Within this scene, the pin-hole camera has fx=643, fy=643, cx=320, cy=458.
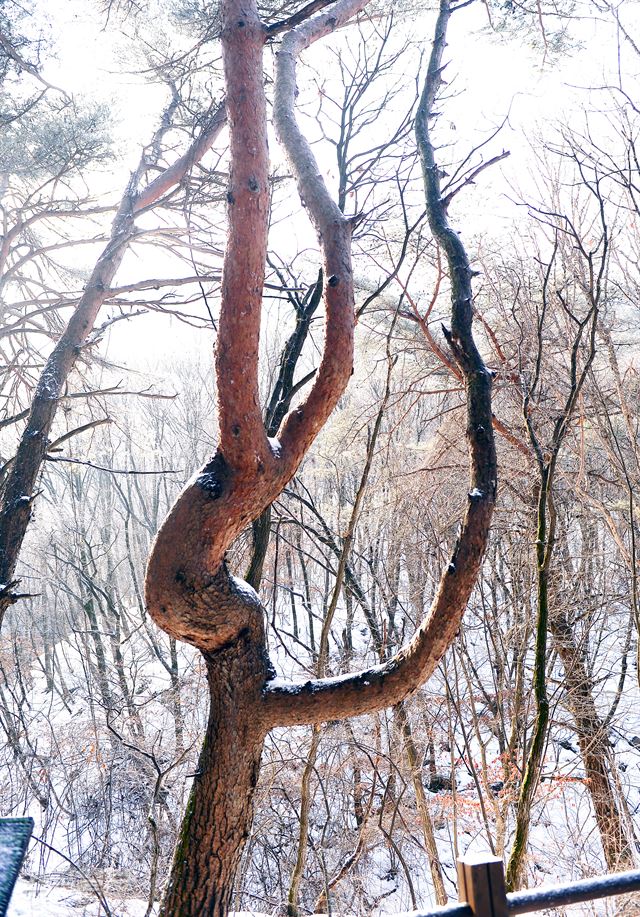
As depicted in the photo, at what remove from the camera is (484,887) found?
1.30 metres

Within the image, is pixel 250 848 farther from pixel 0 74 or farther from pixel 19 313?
pixel 0 74

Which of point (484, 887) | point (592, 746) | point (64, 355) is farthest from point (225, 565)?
point (592, 746)

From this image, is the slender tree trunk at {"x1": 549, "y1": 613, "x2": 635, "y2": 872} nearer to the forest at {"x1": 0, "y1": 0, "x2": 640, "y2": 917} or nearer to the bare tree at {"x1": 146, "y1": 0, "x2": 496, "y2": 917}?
the forest at {"x1": 0, "y1": 0, "x2": 640, "y2": 917}

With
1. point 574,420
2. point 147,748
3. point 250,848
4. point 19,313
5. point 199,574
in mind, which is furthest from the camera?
point 147,748

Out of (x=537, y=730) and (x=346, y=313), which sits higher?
(x=346, y=313)

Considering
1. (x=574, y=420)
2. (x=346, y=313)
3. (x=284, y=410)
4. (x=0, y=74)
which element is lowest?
(x=346, y=313)

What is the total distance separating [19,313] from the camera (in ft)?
19.8

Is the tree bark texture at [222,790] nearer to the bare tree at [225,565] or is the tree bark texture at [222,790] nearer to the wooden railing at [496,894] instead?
the bare tree at [225,565]

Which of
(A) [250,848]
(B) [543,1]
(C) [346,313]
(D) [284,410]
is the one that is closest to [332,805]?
(A) [250,848]

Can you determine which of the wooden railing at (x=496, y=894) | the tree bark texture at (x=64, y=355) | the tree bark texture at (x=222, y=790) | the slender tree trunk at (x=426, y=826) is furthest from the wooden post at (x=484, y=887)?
the slender tree trunk at (x=426, y=826)

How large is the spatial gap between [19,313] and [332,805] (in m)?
7.39

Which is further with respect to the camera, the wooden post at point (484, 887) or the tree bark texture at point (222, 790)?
the tree bark texture at point (222, 790)

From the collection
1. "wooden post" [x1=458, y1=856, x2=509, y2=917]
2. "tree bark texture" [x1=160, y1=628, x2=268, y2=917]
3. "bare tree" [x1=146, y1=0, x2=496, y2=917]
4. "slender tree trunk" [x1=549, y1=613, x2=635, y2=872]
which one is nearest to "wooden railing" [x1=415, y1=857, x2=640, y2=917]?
"wooden post" [x1=458, y1=856, x2=509, y2=917]

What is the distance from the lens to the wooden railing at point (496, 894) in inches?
50.9
